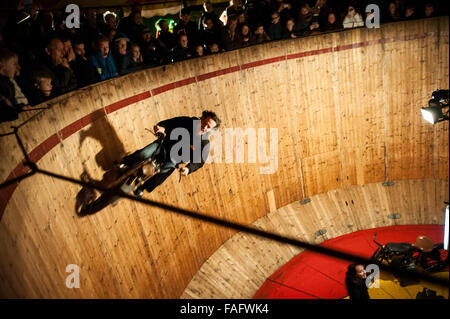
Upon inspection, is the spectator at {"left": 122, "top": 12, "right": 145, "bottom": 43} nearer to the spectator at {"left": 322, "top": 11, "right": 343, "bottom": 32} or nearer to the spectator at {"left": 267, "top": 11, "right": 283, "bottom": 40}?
the spectator at {"left": 267, "top": 11, "right": 283, "bottom": 40}

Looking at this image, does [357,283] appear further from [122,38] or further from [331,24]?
[331,24]

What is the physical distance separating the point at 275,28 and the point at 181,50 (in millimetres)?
2557

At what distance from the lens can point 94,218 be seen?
418 centimetres

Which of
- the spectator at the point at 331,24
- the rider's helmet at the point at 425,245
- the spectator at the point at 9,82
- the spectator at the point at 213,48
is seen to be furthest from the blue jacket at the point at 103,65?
the rider's helmet at the point at 425,245

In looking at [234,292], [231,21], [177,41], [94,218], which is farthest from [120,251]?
[231,21]

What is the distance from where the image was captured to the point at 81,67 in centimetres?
447

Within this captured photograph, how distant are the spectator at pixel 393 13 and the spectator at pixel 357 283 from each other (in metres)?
6.39

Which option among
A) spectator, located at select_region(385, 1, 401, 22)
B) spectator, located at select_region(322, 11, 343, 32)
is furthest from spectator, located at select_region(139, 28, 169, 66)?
spectator, located at select_region(385, 1, 401, 22)

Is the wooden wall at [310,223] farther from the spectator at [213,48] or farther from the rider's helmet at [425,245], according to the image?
the spectator at [213,48]

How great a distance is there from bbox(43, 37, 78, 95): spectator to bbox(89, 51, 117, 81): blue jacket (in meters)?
0.58

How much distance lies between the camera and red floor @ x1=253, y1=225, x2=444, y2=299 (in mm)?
6182

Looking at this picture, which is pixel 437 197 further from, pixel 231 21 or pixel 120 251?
pixel 120 251

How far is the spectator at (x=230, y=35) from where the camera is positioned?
255 inches

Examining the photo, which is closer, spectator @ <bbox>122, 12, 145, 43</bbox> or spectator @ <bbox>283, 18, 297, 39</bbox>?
spectator @ <bbox>122, 12, 145, 43</bbox>
